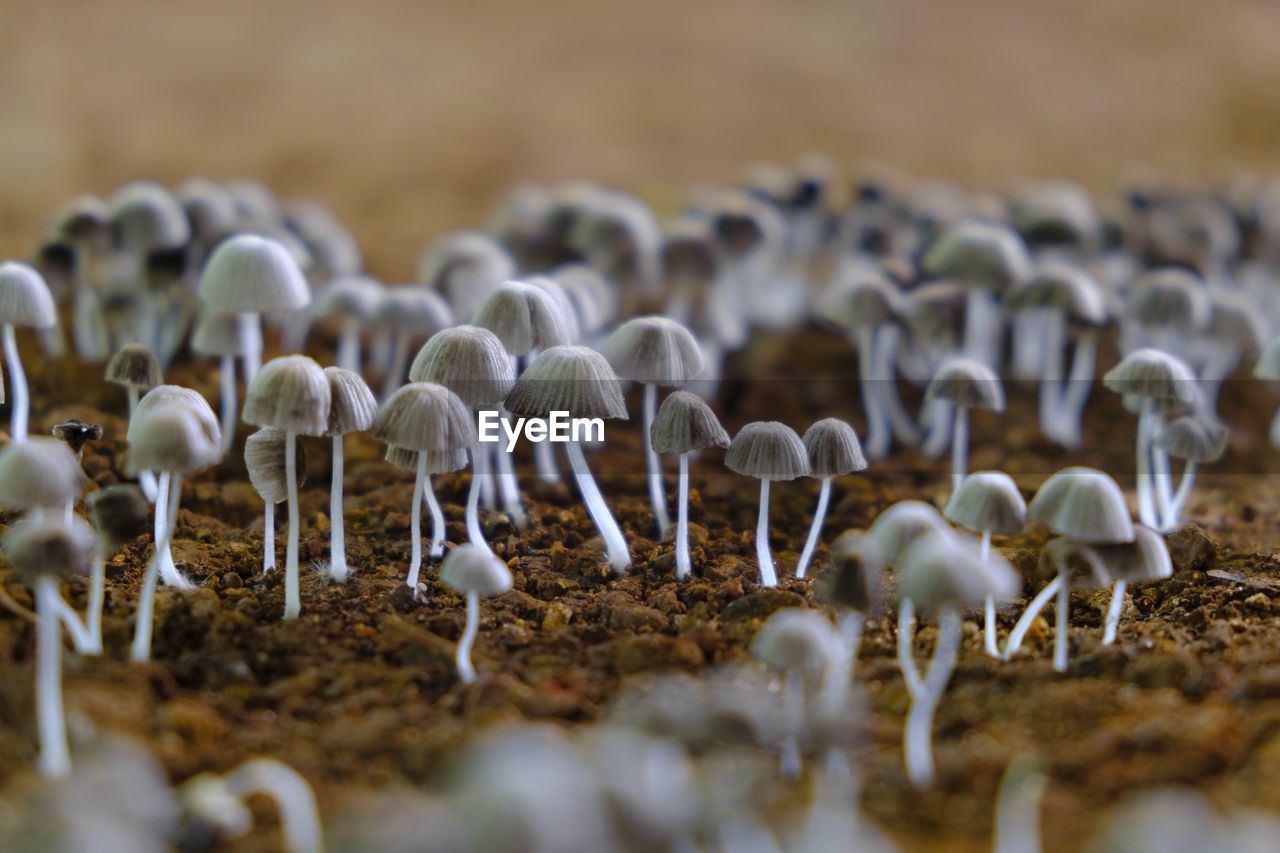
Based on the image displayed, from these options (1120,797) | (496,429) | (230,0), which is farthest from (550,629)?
(230,0)

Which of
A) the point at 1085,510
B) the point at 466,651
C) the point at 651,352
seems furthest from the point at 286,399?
the point at 1085,510

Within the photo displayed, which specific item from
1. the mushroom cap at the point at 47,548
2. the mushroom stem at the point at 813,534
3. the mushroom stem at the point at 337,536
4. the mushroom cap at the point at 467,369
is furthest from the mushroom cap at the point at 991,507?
the mushroom cap at the point at 47,548

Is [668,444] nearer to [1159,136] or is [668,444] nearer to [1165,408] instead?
[1165,408]

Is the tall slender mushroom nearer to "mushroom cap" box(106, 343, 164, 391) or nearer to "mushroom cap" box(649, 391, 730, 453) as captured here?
"mushroom cap" box(106, 343, 164, 391)

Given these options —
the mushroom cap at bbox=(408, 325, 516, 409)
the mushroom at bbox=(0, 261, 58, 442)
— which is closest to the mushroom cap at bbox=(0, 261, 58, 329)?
the mushroom at bbox=(0, 261, 58, 442)

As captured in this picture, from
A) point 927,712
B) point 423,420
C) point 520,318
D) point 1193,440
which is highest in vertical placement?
point 520,318

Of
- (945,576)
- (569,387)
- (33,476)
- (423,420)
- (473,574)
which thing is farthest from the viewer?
(569,387)

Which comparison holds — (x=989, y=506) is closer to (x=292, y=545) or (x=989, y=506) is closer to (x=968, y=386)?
(x=968, y=386)

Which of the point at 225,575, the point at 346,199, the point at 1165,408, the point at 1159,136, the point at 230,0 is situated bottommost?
the point at 225,575
